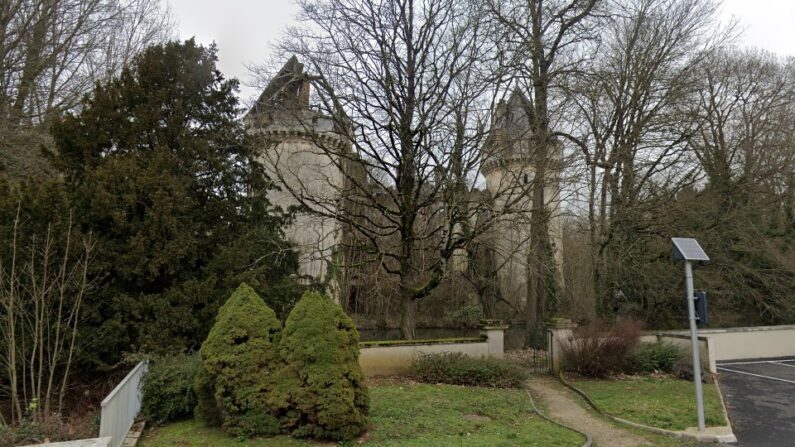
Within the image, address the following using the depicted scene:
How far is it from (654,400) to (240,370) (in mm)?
8358

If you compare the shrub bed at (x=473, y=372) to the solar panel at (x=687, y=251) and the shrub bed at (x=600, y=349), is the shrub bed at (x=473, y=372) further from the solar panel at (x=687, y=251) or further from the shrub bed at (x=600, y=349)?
the solar panel at (x=687, y=251)

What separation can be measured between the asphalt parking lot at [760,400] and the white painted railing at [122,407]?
920 cm

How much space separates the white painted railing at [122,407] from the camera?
6.06m

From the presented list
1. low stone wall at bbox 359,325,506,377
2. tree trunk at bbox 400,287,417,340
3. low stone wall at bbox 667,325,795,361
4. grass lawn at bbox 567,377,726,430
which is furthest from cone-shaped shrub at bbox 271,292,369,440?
low stone wall at bbox 667,325,795,361

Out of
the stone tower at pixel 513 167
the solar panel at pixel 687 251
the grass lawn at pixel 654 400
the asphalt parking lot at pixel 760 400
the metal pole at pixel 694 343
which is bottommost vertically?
the asphalt parking lot at pixel 760 400

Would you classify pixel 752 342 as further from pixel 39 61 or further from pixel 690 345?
pixel 39 61

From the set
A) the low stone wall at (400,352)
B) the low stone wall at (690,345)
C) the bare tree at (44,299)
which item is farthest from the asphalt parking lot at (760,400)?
the bare tree at (44,299)

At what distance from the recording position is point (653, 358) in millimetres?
13578

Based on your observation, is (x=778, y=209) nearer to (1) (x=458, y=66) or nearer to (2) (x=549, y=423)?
(1) (x=458, y=66)

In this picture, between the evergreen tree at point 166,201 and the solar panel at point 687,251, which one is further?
the evergreen tree at point 166,201

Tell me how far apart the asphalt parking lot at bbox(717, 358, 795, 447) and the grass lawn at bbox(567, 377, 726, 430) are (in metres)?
0.40

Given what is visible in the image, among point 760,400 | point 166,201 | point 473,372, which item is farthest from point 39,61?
point 760,400

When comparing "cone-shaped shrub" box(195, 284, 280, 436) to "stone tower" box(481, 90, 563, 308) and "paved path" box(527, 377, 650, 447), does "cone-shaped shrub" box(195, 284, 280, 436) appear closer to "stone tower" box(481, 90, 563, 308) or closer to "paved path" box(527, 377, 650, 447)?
"paved path" box(527, 377, 650, 447)

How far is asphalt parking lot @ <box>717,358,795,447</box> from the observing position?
8.13 m
